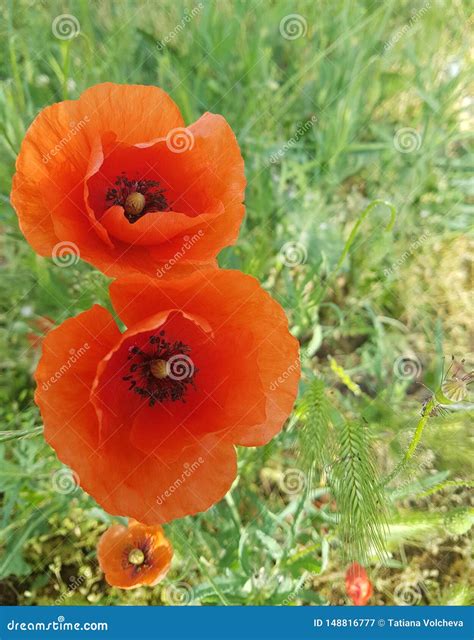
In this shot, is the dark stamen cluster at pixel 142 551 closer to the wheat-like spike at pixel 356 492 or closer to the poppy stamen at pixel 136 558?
the poppy stamen at pixel 136 558

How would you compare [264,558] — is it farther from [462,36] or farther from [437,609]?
[462,36]

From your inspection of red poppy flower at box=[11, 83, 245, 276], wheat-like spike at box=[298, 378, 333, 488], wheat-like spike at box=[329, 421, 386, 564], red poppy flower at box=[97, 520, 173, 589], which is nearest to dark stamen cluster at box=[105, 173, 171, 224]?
red poppy flower at box=[11, 83, 245, 276]

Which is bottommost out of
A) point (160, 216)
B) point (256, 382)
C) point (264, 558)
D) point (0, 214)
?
Answer: point (264, 558)

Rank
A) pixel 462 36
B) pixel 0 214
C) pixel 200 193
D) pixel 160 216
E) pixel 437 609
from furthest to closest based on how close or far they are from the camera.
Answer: pixel 462 36
pixel 437 609
pixel 0 214
pixel 200 193
pixel 160 216

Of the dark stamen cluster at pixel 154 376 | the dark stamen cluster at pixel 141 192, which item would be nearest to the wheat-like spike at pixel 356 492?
the dark stamen cluster at pixel 154 376

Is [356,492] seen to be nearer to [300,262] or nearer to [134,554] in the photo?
[134,554]

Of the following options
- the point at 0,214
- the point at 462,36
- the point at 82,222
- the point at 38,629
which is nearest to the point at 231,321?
the point at 82,222

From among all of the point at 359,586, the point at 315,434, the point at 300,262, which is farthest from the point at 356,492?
the point at 300,262
